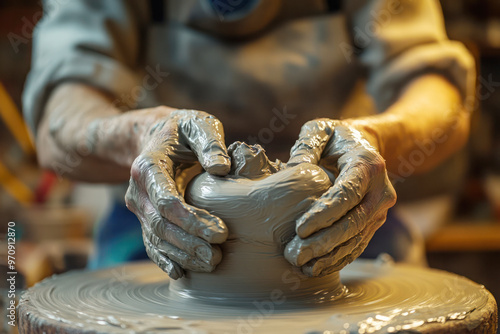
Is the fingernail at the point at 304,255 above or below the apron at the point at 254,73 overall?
below

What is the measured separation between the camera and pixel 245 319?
772mm

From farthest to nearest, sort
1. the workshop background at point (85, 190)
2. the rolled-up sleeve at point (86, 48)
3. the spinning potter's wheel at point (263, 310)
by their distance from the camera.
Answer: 1. the workshop background at point (85, 190)
2. the rolled-up sleeve at point (86, 48)
3. the spinning potter's wheel at point (263, 310)

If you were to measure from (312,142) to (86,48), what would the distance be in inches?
29.2

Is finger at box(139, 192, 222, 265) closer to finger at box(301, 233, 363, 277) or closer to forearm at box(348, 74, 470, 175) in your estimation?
finger at box(301, 233, 363, 277)

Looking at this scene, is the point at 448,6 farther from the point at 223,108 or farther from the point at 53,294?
the point at 53,294

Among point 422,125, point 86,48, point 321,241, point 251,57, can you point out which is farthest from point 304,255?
point 86,48

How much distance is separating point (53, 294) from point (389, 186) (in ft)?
1.78

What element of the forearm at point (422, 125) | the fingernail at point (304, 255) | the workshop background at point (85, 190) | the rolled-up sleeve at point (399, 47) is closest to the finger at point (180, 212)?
the fingernail at point (304, 255)

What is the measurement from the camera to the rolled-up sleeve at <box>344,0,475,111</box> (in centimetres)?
144

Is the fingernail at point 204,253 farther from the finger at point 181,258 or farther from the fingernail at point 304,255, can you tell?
the fingernail at point 304,255

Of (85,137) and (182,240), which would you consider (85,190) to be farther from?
(182,240)

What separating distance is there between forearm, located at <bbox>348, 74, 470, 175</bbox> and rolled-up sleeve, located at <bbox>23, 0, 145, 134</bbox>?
63cm

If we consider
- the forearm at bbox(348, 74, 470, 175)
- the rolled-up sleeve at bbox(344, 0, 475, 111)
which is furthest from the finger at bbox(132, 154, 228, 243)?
the rolled-up sleeve at bbox(344, 0, 475, 111)

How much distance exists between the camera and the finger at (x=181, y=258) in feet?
2.74
